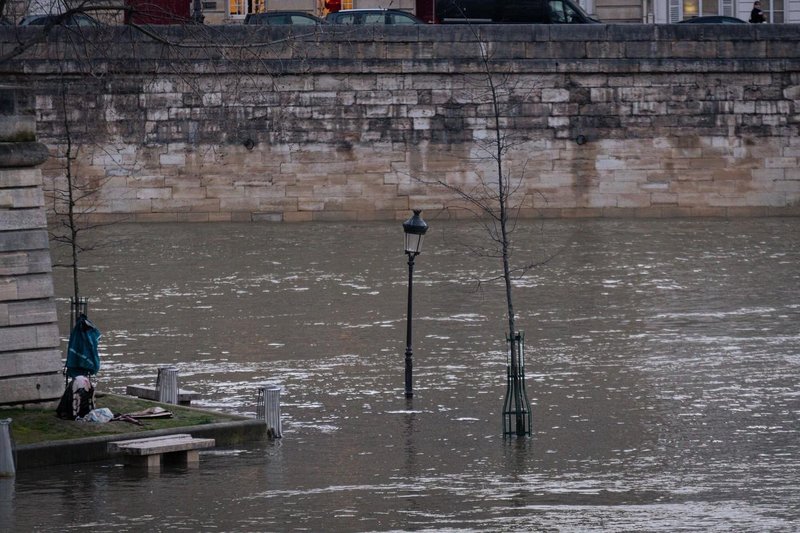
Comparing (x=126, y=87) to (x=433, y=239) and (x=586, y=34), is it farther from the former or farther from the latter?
(x=586, y=34)

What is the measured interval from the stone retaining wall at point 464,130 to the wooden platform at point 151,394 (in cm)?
2019

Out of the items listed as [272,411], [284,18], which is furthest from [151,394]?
[284,18]

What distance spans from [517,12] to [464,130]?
3.93 m

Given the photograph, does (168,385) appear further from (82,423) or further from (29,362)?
(82,423)

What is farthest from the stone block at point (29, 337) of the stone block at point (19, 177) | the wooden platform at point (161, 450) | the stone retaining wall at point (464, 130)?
the stone retaining wall at point (464, 130)

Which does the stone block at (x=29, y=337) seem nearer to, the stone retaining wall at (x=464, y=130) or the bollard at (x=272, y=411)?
the bollard at (x=272, y=411)

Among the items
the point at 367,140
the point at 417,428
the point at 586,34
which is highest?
the point at 586,34

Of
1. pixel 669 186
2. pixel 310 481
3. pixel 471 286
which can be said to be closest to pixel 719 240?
pixel 669 186

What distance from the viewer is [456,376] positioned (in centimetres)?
1850

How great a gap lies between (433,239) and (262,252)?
3949mm

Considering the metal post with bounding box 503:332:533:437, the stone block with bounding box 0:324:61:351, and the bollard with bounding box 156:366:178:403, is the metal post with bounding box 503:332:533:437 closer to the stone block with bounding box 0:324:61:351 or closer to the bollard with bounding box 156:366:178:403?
the bollard with bounding box 156:366:178:403

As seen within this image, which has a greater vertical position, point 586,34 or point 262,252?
point 586,34

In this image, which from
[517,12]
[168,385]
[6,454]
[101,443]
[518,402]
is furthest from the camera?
[517,12]

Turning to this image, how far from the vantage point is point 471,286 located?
26969 mm
